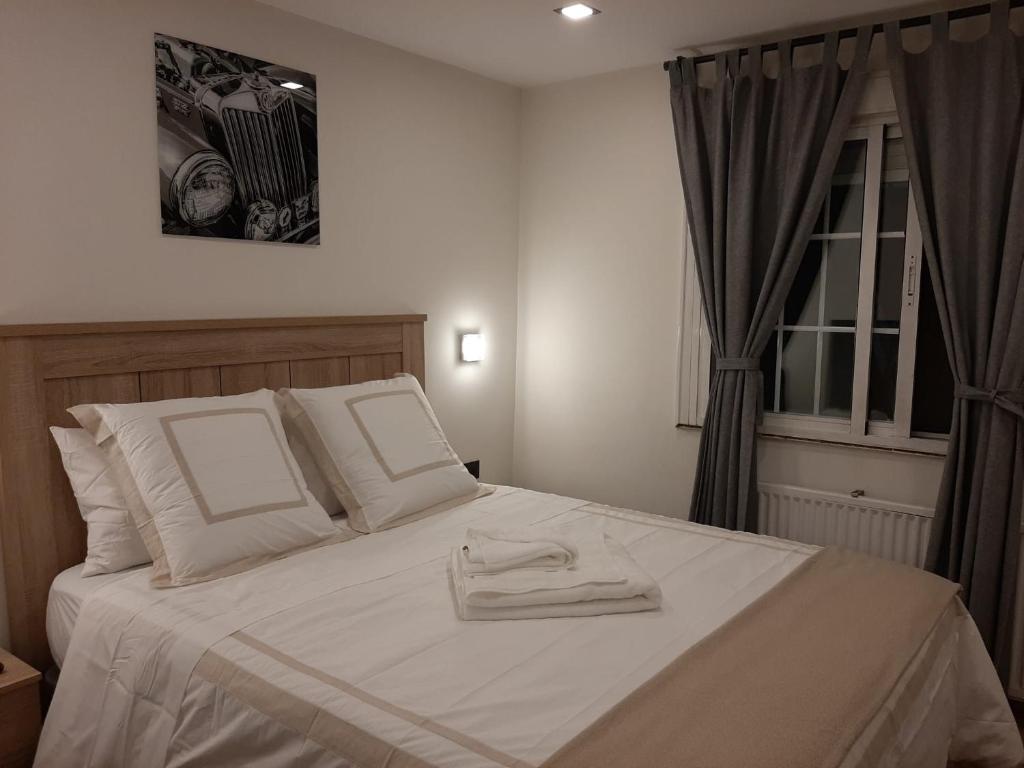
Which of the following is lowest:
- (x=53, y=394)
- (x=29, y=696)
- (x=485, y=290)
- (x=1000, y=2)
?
(x=29, y=696)

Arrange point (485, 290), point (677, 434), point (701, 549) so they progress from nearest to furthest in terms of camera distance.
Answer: point (701, 549) < point (677, 434) < point (485, 290)

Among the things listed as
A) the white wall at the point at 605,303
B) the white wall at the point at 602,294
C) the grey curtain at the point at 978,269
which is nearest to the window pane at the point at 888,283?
the grey curtain at the point at 978,269

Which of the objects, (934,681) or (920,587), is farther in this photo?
(920,587)

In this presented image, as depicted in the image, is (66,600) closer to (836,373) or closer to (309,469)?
(309,469)

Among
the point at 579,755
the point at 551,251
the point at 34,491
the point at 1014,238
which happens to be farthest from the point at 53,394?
the point at 1014,238

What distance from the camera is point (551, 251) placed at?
3.94 metres

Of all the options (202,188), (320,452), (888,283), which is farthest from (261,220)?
(888,283)

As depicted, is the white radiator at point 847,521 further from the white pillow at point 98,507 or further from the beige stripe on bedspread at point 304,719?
the white pillow at point 98,507

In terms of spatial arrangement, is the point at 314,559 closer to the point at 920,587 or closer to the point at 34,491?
the point at 34,491

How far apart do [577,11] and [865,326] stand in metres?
1.60

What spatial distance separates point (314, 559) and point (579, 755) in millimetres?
1184

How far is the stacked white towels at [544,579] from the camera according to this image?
194 centimetres

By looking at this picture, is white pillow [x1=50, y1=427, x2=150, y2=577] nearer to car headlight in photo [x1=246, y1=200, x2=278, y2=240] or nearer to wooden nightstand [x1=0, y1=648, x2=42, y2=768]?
wooden nightstand [x1=0, y1=648, x2=42, y2=768]

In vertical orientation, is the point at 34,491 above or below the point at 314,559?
above
